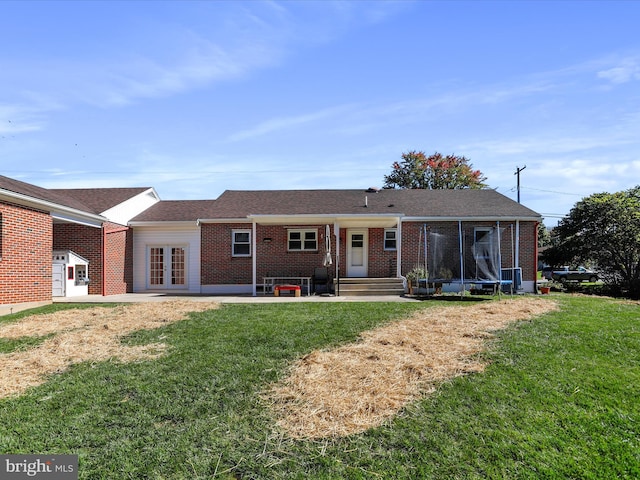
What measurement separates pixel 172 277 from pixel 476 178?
93.2 ft

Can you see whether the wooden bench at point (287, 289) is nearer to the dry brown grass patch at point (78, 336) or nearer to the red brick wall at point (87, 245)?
the dry brown grass patch at point (78, 336)

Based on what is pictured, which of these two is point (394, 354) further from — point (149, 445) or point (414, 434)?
point (149, 445)

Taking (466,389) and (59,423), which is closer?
(59,423)

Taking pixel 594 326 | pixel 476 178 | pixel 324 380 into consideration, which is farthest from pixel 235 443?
pixel 476 178

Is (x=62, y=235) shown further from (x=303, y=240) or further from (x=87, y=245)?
(x=303, y=240)

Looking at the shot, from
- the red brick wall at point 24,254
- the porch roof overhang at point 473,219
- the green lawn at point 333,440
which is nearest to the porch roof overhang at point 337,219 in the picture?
the porch roof overhang at point 473,219

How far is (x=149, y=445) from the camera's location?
340 centimetres

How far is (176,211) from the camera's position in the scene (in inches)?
726

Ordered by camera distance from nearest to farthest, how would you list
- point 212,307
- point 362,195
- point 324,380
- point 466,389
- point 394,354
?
point 466,389
point 324,380
point 394,354
point 212,307
point 362,195

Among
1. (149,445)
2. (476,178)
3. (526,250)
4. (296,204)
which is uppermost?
(476,178)

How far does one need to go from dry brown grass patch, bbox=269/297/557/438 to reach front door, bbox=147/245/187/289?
488 inches

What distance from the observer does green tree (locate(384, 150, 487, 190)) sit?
34.7 metres

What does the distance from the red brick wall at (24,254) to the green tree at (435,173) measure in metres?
28.5

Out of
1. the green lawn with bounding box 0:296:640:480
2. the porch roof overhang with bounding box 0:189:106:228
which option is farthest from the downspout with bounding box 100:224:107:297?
the green lawn with bounding box 0:296:640:480
